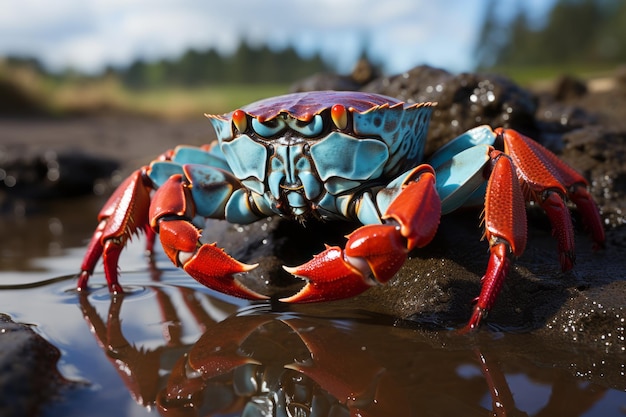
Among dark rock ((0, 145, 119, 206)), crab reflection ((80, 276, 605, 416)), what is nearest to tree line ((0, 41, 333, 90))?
dark rock ((0, 145, 119, 206))

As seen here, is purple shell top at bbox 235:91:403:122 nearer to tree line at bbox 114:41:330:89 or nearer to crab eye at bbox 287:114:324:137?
crab eye at bbox 287:114:324:137

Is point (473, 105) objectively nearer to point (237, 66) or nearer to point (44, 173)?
point (44, 173)

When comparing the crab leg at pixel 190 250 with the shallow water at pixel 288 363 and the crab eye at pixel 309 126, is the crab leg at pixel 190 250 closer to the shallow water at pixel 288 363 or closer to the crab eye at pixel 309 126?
the shallow water at pixel 288 363

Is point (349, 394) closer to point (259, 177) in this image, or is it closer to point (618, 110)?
point (259, 177)

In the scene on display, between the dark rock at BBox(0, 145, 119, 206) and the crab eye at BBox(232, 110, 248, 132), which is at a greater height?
the crab eye at BBox(232, 110, 248, 132)

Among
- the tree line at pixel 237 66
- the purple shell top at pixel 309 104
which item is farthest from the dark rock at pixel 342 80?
the tree line at pixel 237 66

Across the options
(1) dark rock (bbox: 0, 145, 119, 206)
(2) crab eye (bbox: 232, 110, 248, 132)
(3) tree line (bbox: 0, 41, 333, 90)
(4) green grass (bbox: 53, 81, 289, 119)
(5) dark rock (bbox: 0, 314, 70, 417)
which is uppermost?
(2) crab eye (bbox: 232, 110, 248, 132)
